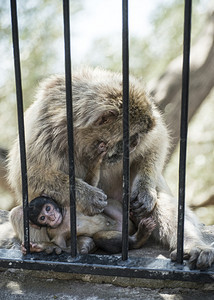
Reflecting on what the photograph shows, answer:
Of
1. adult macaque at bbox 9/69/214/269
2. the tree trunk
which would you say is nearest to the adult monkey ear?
adult macaque at bbox 9/69/214/269

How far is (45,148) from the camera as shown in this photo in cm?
292

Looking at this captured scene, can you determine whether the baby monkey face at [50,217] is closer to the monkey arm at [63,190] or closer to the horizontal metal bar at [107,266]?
the monkey arm at [63,190]

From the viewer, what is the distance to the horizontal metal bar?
2135 mm

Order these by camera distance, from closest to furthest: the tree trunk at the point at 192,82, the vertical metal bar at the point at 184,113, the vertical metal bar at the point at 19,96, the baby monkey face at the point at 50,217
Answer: the vertical metal bar at the point at 184,113 < the vertical metal bar at the point at 19,96 < the baby monkey face at the point at 50,217 < the tree trunk at the point at 192,82

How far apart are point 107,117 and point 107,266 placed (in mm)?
1092

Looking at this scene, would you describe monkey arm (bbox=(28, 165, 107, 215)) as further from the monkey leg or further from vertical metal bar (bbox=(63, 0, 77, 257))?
vertical metal bar (bbox=(63, 0, 77, 257))

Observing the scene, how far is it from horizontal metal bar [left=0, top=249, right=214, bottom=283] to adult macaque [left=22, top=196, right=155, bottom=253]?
31 cm

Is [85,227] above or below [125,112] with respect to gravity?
below

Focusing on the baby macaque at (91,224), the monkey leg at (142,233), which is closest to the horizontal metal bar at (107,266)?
the baby macaque at (91,224)

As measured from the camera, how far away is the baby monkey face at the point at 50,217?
2.75 meters

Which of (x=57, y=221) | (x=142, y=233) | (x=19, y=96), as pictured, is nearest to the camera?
(x=19, y=96)

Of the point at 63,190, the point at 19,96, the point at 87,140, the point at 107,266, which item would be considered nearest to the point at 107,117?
the point at 87,140

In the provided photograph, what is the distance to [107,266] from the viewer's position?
2.19 metres

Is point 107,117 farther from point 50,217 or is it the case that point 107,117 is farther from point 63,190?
point 50,217
